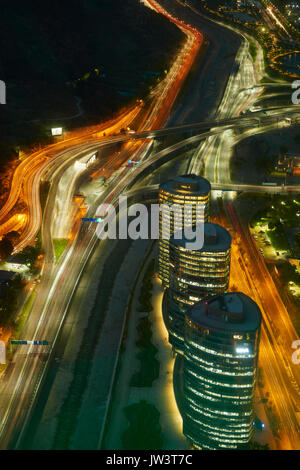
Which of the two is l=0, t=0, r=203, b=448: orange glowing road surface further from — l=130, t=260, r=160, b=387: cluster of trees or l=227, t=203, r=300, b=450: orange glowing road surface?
l=227, t=203, r=300, b=450: orange glowing road surface

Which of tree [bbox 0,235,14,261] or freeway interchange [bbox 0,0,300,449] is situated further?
tree [bbox 0,235,14,261]

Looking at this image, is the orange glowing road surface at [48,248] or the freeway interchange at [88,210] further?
the freeway interchange at [88,210]

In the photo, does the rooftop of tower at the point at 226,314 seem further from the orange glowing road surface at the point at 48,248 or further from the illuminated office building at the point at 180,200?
the illuminated office building at the point at 180,200

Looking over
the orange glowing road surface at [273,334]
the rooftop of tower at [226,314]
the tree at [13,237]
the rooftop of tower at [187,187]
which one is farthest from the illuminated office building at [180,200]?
the rooftop of tower at [226,314]

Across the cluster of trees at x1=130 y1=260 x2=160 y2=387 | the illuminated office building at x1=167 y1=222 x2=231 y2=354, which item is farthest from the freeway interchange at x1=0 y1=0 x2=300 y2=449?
the illuminated office building at x1=167 y1=222 x2=231 y2=354

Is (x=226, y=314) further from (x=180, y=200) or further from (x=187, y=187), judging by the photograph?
(x=187, y=187)

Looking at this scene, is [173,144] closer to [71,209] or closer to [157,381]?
[71,209]
